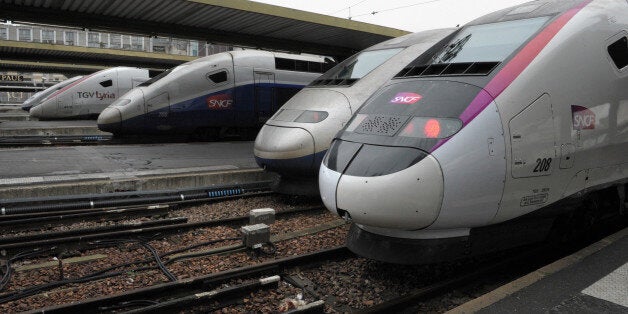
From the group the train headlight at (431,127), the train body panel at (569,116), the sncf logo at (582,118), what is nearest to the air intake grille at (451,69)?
the train body panel at (569,116)

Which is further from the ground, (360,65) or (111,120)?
(360,65)

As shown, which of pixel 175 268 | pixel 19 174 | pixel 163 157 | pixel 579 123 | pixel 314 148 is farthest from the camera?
pixel 163 157

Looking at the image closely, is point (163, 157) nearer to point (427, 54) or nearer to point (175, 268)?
point (175, 268)

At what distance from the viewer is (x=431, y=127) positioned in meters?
3.96

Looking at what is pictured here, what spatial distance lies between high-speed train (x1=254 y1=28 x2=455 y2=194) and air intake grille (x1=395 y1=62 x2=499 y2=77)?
1.96 m

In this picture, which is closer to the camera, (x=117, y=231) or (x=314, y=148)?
(x=117, y=231)

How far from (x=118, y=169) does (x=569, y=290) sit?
8367 millimetres

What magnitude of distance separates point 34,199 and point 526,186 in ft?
22.1

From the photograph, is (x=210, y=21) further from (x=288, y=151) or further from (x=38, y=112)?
(x=38, y=112)

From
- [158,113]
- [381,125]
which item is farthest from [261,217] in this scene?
[158,113]

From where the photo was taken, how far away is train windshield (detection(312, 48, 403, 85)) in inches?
297

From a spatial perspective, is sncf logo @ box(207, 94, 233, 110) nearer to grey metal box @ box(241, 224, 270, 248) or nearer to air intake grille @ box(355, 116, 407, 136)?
grey metal box @ box(241, 224, 270, 248)

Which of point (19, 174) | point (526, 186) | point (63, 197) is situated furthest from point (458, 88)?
point (19, 174)

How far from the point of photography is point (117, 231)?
6109 mm
